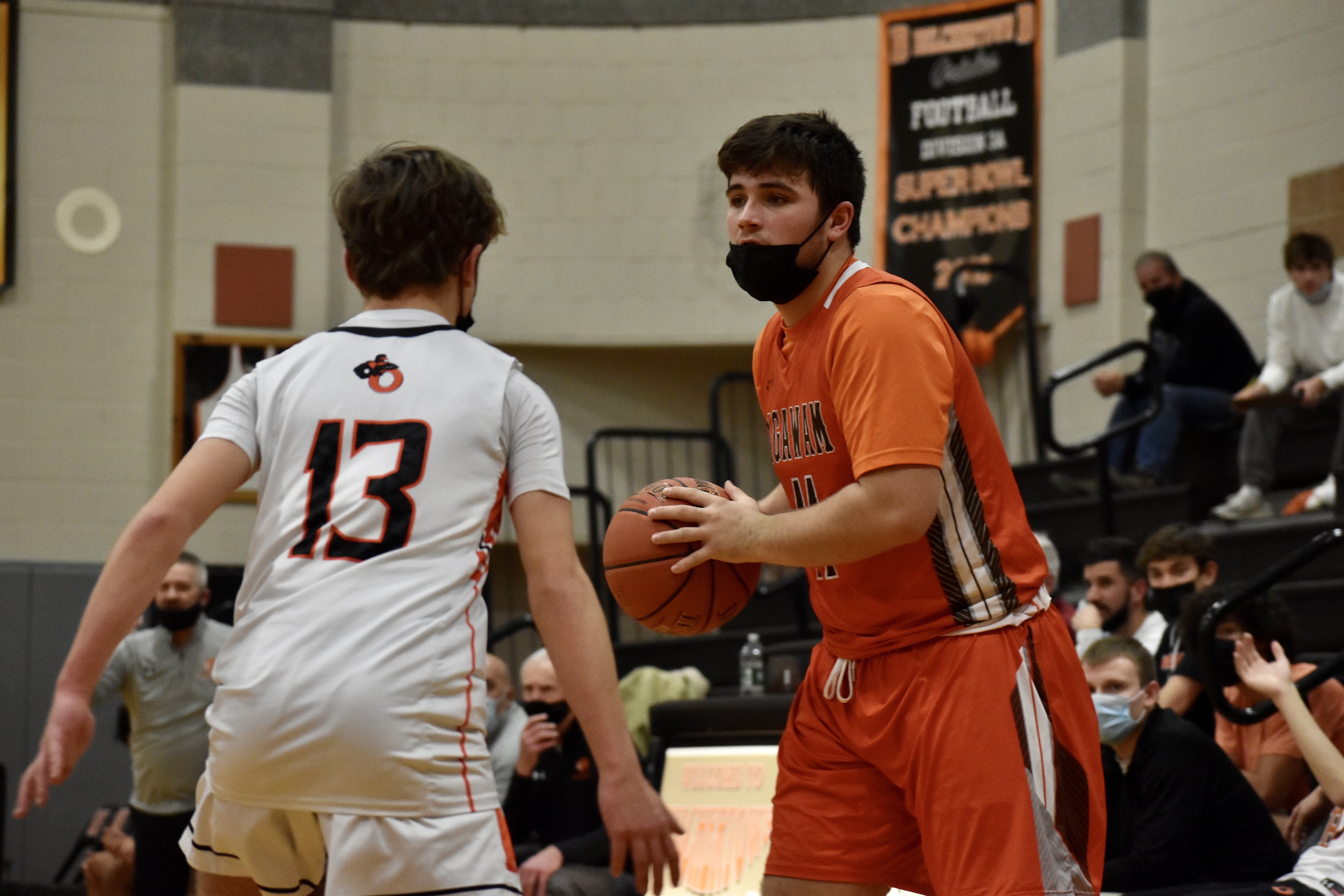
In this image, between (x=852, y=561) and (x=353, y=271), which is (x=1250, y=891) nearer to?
(x=852, y=561)

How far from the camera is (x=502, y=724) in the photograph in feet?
23.0

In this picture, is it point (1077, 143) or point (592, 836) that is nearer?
point (592, 836)

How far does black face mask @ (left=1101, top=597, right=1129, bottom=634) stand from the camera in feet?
20.9

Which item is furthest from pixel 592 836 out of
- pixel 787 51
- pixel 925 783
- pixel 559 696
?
pixel 787 51

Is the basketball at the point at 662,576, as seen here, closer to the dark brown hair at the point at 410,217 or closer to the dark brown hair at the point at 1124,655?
the dark brown hair at the point at 410,217

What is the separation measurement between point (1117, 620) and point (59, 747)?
15.9ft

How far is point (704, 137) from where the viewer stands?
36.5ft

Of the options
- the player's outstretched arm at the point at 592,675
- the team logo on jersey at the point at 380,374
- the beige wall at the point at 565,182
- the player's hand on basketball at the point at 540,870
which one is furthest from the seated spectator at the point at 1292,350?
the team logo on jersey at the point at 380,374

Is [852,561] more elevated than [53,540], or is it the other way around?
[852,561]

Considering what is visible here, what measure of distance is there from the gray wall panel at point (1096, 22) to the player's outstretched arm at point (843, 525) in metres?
7.99

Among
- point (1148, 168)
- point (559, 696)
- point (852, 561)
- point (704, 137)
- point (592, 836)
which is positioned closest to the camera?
point (852, 561)

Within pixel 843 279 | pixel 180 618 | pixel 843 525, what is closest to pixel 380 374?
pixel 843 525

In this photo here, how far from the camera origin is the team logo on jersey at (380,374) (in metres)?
2.49

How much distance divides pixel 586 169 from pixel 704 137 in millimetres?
862
